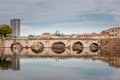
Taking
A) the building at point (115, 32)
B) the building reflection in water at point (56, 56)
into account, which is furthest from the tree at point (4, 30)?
the building at point (115, 32)

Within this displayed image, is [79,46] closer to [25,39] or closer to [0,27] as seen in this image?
[25,39]

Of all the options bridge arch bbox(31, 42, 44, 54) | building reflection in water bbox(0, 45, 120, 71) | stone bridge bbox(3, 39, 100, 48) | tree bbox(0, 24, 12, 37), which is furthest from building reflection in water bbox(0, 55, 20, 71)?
tree bbox(0, 24, 12, 37)

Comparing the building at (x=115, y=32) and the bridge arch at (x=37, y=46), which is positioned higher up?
the building at (x=115, y=32)

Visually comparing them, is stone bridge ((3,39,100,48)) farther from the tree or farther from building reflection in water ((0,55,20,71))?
building reflection in water ((0,55,20,71))

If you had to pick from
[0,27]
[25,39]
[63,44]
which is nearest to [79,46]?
[63,44]

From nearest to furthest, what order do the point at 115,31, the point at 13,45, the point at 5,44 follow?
the point at 5,44 → the point at 13,45 → the point at 115,31

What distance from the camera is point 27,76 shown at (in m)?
36.0

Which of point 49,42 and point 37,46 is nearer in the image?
point 49,42

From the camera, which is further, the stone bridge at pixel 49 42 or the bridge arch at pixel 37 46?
the stone bridge at pixel 49 42

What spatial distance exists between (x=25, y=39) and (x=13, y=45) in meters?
8.46

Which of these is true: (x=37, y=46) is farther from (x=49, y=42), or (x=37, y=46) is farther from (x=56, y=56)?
(x=56, y=56)

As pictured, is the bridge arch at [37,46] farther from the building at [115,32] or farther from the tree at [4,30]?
the building at [115,32]

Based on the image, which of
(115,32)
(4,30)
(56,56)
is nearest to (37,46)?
(4,30)

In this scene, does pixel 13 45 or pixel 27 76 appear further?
pixel 13 45
